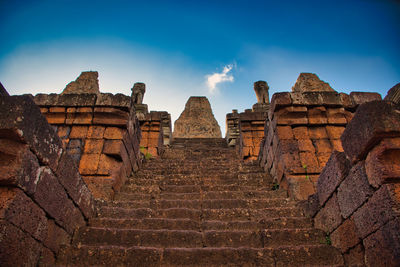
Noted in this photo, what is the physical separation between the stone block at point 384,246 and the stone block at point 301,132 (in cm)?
309

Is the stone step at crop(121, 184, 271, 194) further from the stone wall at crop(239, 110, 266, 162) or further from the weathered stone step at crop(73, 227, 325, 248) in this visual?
the stone wall at crop(239, 110, 266, 162)

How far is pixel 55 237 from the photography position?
2.77 meters

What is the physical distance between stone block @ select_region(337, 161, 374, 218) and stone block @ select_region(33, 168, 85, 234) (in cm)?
306

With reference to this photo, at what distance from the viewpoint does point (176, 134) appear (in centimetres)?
1817

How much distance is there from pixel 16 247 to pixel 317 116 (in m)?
5.49

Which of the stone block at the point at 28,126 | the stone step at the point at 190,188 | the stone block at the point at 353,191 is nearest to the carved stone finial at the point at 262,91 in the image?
the stone step at the point at 190,188

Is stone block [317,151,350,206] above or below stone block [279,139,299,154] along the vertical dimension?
below

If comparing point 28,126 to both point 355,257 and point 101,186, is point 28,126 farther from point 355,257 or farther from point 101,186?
point 355,257

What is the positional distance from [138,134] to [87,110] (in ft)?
4.71

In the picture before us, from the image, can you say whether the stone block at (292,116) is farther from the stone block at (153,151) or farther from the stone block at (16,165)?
the stone block at (153,151)

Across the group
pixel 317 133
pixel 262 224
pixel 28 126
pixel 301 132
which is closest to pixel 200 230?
pixel 262 224

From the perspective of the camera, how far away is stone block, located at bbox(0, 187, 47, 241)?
211cm

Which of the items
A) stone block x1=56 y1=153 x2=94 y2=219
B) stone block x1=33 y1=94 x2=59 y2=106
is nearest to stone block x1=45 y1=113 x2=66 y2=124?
stone block x1=33 y1=94 x2=59 y2=106

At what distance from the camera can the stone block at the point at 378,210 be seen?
6.83ft
